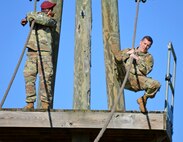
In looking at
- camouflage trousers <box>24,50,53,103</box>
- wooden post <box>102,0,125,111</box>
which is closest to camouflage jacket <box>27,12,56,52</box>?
camouflage trousers <box>24,50,53,103</box>

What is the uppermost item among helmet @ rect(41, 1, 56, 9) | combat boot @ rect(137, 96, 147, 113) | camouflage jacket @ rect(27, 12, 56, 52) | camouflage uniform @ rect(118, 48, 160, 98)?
helmet @ rect(41, 1, 56, 9)

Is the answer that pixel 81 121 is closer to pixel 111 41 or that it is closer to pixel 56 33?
pixel 56 33

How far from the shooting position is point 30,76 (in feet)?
48.0

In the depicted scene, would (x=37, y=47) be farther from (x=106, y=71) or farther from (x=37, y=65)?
(x=106, y=71)

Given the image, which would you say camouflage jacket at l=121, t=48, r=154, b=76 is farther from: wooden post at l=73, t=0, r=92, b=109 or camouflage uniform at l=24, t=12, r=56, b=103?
wooden post at l=73, t=0, r=92, b=109

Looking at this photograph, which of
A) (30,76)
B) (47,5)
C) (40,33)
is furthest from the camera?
(47,5)

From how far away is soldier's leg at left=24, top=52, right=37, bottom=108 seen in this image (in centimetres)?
1446

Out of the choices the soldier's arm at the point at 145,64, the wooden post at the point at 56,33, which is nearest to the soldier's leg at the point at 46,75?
the wooden post at the point at 56,33

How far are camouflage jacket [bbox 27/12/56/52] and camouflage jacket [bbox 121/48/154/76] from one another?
122cm

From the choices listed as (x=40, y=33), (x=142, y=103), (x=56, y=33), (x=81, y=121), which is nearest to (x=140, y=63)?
(x=142, y=103)

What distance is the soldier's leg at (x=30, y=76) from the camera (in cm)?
1446

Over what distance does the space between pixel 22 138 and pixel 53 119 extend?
1428mm

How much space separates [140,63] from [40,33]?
5.38 ft

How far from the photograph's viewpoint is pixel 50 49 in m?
14.8
